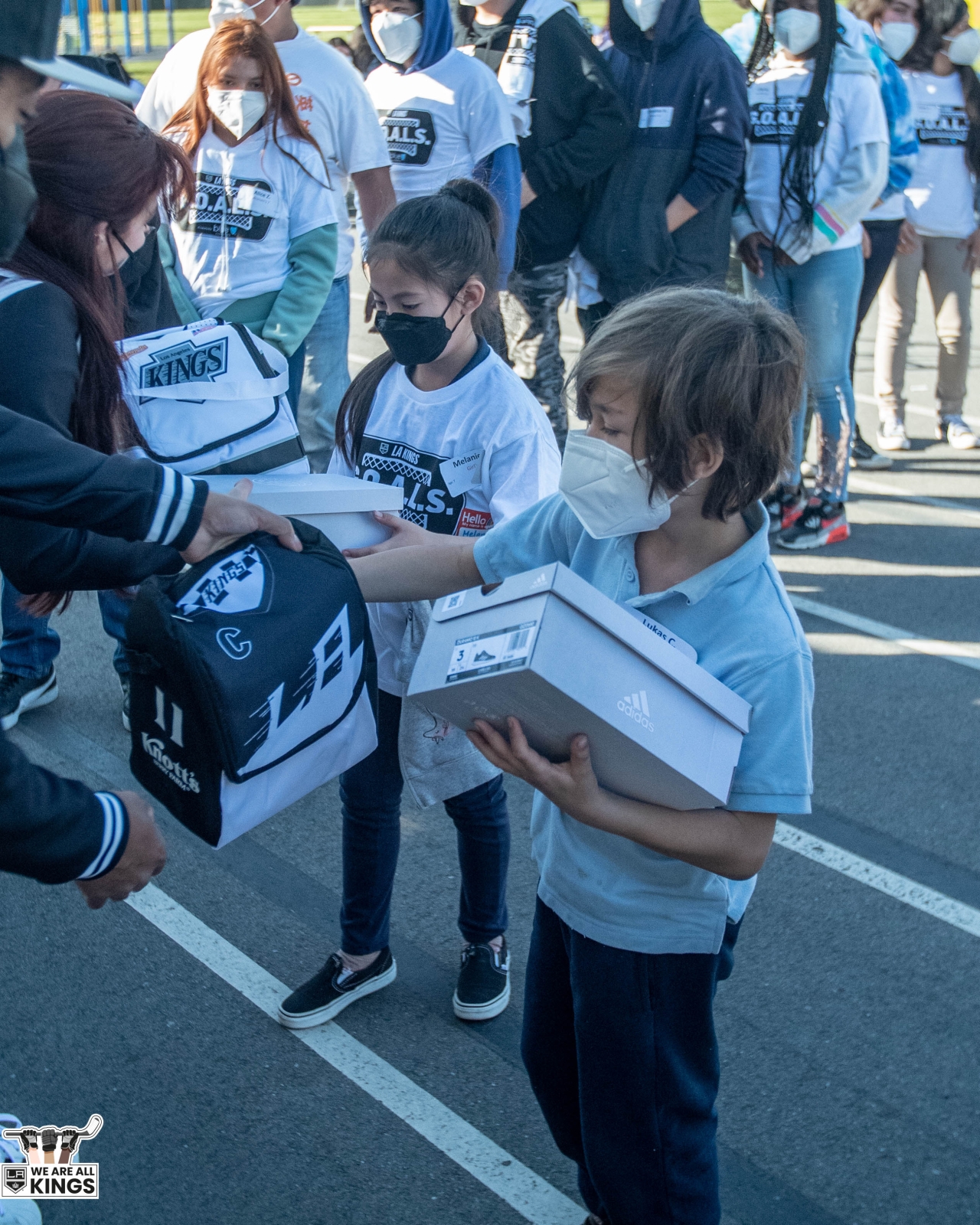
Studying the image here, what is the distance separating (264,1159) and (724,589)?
4.94 feet

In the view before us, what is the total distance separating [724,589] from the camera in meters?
1.73

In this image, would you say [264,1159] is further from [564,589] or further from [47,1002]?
[564,589]

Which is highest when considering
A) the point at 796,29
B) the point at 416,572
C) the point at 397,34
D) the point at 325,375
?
the point at 796,29

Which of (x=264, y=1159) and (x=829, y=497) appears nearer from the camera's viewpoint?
(x=264, y=1159)

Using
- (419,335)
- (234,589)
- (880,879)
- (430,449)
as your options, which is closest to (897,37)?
(880,879)

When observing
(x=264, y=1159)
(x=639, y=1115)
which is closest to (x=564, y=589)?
(x=639, y=1115)

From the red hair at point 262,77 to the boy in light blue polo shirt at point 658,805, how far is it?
260 cm

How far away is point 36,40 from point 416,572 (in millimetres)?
989

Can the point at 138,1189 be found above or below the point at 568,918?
below

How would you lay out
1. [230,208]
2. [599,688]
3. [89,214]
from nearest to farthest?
[599,688], [89,214], [230,208]

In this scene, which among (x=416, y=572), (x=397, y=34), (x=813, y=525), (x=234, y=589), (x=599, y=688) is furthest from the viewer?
(x=813, y=525)

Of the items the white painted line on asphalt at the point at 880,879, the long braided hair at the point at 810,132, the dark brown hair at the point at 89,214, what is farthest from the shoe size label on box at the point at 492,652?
the long braided hair at the point at 810,132

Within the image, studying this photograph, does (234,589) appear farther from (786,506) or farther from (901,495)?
(901,495)

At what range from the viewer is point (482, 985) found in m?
2.80
